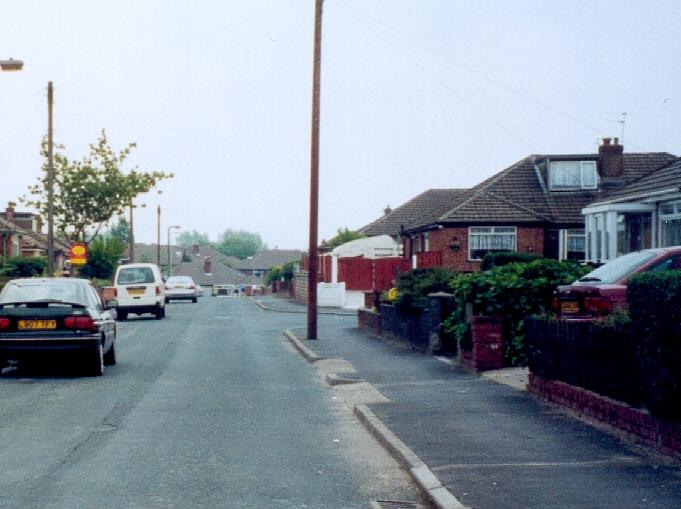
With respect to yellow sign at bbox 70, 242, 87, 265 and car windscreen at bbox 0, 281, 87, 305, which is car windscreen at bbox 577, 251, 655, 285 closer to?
car windscreen at bbox 0, 281, 87, 305

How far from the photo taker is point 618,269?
1505 centimetres

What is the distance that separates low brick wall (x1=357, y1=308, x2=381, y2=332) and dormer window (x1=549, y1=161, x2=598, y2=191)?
18.3 m

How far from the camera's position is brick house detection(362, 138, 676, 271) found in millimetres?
44594

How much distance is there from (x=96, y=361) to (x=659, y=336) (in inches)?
403

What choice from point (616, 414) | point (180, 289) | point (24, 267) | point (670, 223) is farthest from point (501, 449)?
point (180, 289)

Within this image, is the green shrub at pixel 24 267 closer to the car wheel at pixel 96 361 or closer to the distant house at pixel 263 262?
the car wheel at pixel 96 361

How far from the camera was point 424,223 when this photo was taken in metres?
48.1

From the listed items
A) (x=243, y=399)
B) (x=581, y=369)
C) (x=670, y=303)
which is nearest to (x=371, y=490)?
(x=670, y=303)

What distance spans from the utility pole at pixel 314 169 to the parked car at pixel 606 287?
36.6ft

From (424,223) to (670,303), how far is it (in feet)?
131

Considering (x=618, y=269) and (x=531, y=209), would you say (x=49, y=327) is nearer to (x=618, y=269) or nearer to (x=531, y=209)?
(x=618, y=269)

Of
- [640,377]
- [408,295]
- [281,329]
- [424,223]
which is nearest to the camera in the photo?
[640,377]

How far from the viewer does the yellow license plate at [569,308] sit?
13648 mm

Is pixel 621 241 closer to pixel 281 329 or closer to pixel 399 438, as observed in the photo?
pixel 281 329
